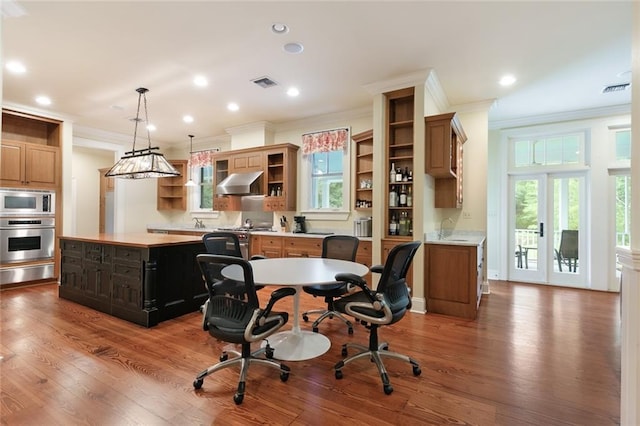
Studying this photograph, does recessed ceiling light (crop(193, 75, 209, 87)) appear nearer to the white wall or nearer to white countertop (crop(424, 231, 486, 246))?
white countertop (crop(424, 231, 486, 246))

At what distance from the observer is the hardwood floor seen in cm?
191

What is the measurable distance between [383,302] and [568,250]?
478 cm

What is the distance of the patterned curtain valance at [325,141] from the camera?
17.4 ft

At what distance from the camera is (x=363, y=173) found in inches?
195

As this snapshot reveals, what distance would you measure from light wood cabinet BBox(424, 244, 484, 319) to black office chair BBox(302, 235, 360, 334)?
109 centimetres

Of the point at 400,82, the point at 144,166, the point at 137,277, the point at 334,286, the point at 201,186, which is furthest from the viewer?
the point at 201,186

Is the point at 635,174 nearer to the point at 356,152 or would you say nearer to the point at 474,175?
the point at 474,175

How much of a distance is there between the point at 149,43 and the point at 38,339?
298 centimetres

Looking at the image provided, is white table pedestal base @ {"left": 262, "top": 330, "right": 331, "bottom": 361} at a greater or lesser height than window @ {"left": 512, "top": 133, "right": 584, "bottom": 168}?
lesser

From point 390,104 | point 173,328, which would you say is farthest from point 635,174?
point 173,328

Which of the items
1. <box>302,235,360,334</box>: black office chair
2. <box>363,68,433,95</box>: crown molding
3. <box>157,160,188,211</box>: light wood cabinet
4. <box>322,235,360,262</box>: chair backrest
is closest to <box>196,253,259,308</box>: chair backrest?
<box>302,235,360,334</box>: black office chair

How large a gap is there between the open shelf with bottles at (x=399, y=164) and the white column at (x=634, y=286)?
2.51 meters

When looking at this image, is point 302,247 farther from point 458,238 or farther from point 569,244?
point 569,244

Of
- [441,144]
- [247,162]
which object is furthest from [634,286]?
[247,162]
